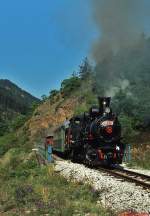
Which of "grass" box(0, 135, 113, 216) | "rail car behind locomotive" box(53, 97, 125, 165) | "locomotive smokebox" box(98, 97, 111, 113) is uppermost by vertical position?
"locomotive smokebox" box(98, 97, 111, 113)

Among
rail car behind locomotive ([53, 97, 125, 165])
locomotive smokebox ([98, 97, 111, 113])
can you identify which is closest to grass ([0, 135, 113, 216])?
rail car behind locomotive ([53, 97, 125, 165])

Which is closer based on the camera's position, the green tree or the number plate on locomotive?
the number plate on locomotive

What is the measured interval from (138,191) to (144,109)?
35650 millimetres

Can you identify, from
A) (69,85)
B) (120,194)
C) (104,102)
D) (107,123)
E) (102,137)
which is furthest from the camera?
(69,85)

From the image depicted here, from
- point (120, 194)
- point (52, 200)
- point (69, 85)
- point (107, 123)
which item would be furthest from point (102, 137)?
point (69, 85)

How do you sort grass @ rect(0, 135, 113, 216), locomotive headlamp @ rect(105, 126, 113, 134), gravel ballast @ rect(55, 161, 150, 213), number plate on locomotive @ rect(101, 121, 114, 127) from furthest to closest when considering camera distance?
locomotive headlamp @ rect(105, 126, 113, 134) → number plate on locomotive @ rect(101, 121, 114, 127) → gravel ballast @ rect(55, 161, 150, 213) → grass @ rect(0, 135, 113, 216)

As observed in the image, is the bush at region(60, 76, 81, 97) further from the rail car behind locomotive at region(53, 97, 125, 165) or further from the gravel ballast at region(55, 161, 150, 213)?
the gravel ballast at region(55, 161, 150, 213)

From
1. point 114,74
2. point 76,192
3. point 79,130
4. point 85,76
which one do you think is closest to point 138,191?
point 76,192

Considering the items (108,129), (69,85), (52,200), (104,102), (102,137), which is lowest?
(52,200)

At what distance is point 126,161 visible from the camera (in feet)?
98.8

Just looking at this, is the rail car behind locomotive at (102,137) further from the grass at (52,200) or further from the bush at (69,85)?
the bush at (69,85)

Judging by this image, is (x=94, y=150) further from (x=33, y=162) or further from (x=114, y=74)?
(x=114, y=74)

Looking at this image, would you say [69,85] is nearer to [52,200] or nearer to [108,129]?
[108,129]

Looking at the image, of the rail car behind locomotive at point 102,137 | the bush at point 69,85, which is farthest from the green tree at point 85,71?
the rail car behind locomotive at point 102,137
